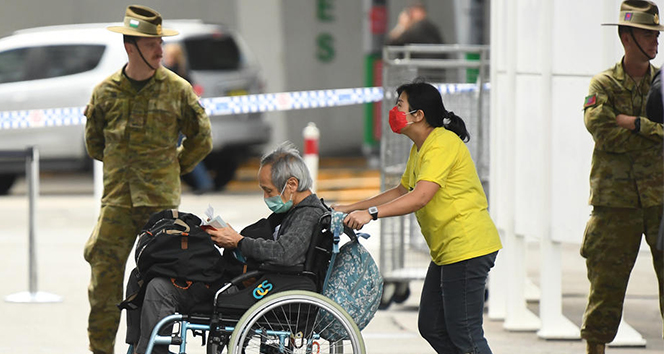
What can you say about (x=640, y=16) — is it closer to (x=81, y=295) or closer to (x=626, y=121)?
(x=626, y=121)

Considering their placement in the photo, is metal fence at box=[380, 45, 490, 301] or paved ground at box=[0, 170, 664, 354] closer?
paved ground at box=[0, 170, 664, 354]

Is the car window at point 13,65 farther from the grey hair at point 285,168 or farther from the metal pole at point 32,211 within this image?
the grey hair at point 285,168

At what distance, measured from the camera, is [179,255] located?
18.5ft

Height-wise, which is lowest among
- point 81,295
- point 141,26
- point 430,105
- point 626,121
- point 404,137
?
point 81,295

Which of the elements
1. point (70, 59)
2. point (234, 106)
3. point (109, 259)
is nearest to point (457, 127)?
point (109, 259)

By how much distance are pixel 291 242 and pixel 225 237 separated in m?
0.27

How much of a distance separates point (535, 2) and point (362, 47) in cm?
1145

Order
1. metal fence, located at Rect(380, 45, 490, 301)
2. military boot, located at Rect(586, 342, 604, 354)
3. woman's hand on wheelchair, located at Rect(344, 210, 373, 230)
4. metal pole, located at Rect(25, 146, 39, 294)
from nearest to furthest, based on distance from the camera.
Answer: woman's hand on wheelchair, located at Rect(344, 210, 373, 230) < military boot, located at Rect(586, 342, 604, 354) < metal fence, located at Rect(380, 45, 490, 301) < metal pole, located at Rect(25, 146, 39, 294)

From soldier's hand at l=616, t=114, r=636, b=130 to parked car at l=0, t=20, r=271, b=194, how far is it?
29.2 feet

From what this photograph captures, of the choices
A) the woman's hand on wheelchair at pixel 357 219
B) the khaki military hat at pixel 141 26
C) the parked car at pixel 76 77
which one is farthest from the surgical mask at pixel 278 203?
the parked car at pixel 76 77

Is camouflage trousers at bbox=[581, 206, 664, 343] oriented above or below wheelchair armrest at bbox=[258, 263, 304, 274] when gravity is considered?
below

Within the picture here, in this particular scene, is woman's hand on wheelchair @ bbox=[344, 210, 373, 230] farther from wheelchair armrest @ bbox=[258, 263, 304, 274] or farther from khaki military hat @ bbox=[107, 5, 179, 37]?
khaki military hat @ bbox=[107, 5, 179, 37]

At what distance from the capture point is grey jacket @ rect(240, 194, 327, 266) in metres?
5.59

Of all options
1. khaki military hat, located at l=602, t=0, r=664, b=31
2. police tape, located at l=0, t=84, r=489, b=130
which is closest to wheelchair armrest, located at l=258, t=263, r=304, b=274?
khaki military hat, located at l=602, t=0, r=664, b=31
